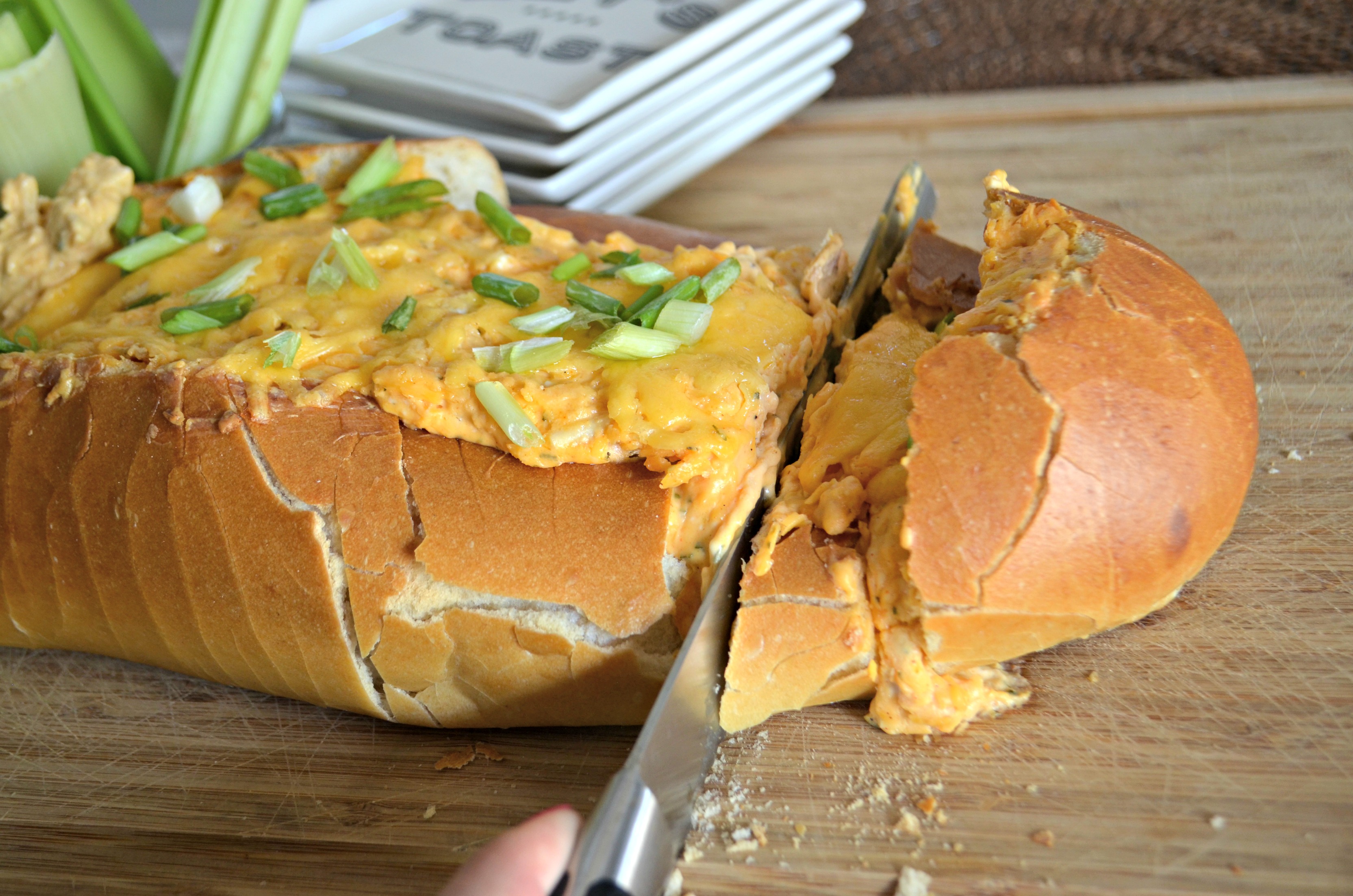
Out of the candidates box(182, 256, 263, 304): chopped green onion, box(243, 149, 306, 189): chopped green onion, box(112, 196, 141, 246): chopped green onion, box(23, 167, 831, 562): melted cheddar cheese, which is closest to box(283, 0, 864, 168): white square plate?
box(243, 149, 306, 189): chopped green onion

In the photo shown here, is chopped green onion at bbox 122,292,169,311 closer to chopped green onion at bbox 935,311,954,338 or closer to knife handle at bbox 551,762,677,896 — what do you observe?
knife handle at bbox 551,762,677,896

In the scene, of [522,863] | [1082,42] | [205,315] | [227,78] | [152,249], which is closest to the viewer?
[522,863]

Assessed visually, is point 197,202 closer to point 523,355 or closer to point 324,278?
point 324,278

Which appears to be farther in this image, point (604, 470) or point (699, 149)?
point (699, 149)

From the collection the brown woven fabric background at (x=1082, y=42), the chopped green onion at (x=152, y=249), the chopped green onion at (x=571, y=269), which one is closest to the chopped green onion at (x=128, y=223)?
the chopped green onion at (x=152, y=249)

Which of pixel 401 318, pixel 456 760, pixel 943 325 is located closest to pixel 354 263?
pixel 401 318

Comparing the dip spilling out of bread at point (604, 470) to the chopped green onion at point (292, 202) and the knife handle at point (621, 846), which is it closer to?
the chopped green onion at point (292, 202)
